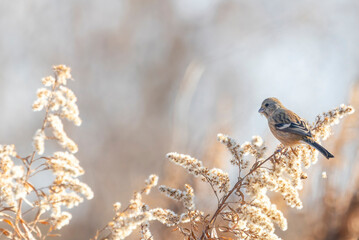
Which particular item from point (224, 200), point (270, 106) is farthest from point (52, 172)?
point (270, 106)

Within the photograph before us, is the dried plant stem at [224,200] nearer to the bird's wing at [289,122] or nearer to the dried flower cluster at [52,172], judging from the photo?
the dried flower cluster at [52,172]

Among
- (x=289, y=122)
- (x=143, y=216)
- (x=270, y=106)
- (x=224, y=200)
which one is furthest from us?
(x=270, y=106)

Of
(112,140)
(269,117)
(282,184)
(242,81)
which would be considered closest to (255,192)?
(282,184)

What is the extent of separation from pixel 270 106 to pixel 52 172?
2.72 meters

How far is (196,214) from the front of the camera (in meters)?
1.71

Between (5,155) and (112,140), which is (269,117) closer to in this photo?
(5,155)

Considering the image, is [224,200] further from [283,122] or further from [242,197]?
[283,122]

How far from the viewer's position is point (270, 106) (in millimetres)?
3988

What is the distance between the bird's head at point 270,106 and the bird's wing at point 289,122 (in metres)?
0.11

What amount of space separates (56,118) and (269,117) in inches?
101

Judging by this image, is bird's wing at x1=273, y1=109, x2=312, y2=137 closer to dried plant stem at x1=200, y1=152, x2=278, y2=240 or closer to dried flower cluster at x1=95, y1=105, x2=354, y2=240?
dried flower cluster at x1=95, y1=105, x2=354, y2=240

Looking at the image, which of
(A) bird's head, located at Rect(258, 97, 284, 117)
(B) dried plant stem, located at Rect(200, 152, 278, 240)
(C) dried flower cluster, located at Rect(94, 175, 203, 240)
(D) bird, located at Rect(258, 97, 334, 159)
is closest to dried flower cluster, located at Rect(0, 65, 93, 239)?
(C) dried flower cluster, located at Rect(94, 175, 203, 240)

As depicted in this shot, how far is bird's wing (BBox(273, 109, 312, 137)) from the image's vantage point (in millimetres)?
3191

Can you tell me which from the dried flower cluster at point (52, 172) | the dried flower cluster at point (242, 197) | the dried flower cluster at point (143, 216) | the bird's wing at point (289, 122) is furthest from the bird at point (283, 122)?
the dried flower cluster at point (52, 172)
